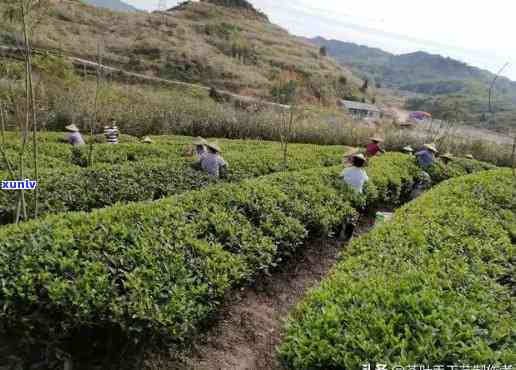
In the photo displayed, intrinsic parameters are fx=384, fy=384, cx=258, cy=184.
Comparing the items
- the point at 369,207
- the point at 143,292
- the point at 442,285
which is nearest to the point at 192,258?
the point at 143,292

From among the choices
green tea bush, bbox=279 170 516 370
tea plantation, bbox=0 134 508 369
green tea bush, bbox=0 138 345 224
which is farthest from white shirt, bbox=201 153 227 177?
green tea bush, bbox=279 170 516 370

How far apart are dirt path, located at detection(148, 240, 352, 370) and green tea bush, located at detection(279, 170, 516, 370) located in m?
0.55

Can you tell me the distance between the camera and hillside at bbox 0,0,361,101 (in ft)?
115

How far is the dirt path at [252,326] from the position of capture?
11.4ft

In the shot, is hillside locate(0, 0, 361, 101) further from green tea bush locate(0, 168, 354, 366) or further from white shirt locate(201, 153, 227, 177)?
green tea bush locate(0, 168, 354, 366)

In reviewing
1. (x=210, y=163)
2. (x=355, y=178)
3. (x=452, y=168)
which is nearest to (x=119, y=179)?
(x=210, y=163)

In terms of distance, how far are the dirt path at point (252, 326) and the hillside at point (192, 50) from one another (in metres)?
24.4

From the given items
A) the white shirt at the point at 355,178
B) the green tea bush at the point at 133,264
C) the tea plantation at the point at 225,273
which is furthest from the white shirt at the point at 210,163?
the green tea bush at the point at 133,264

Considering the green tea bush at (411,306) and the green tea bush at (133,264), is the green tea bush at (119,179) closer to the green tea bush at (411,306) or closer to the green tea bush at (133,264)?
the green tea bush at (133,264)

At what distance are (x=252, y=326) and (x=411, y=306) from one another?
1880 millimetres

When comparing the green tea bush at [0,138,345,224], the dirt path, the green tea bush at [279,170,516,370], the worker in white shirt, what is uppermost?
the worker in white shirt

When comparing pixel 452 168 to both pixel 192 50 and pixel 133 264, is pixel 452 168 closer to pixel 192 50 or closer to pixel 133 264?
pixel 133 264

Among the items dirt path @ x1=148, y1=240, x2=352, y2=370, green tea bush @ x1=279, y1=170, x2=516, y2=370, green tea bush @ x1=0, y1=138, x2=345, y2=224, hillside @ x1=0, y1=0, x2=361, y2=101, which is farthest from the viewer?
hillside @ x1=0, y1=0, x2=361, y2=101

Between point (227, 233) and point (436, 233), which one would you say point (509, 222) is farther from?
point (227, 233)
